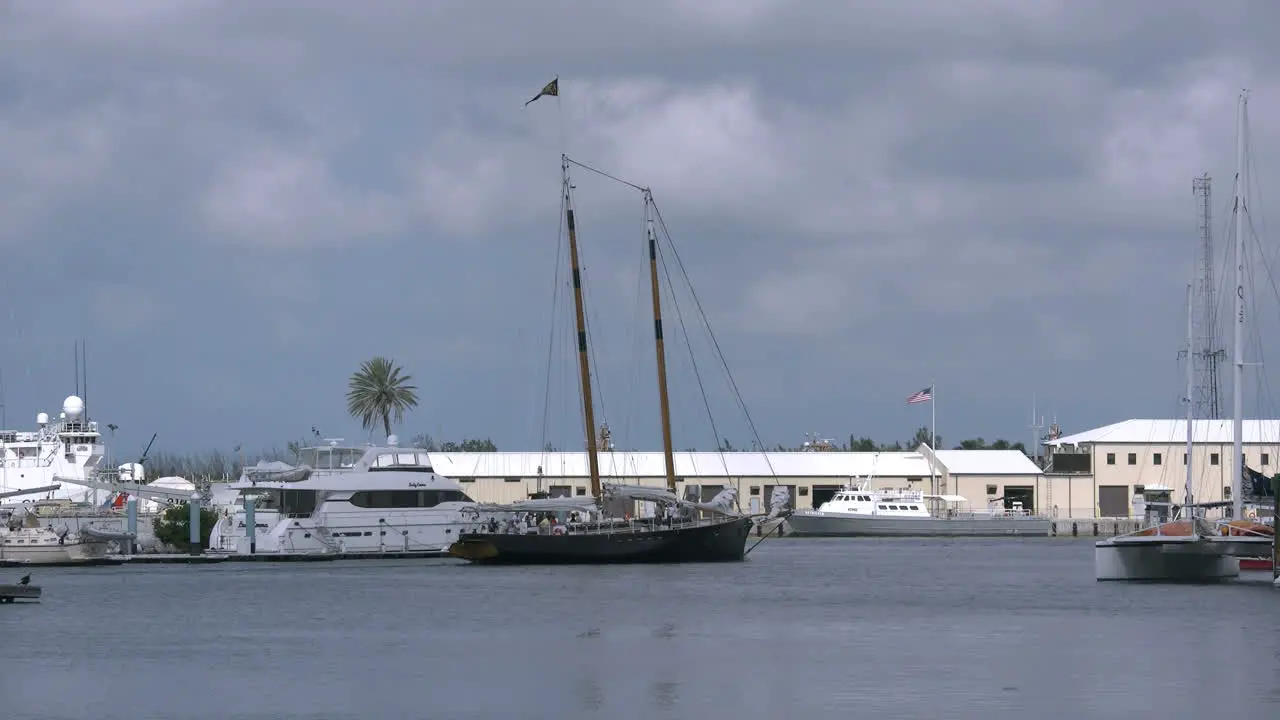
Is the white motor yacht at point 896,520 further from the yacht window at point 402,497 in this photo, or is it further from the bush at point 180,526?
the bush at point 180,526

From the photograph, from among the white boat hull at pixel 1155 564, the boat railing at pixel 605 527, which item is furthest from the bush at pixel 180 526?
the white boat hull at pixel 1155 564

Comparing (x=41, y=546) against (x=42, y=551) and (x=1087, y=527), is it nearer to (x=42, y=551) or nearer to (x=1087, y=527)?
(x=42, y=551)

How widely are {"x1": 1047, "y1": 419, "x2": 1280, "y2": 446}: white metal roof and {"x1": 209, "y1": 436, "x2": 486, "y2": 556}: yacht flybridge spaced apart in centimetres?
5839

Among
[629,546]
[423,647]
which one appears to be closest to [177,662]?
[423,647]

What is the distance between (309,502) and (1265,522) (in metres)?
42.8

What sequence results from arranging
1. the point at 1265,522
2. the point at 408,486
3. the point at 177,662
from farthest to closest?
the point at 408,486 < the point at 1265,522 < the point at 177,662

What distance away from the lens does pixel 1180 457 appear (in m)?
126

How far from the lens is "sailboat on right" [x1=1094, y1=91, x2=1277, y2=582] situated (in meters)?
59.0

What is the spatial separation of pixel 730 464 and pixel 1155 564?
67.3 metres

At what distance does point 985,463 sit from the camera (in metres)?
133

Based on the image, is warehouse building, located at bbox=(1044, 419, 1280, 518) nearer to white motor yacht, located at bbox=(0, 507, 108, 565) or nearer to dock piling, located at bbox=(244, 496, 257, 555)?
dock piling, located at bbox=(244, 496, 257, 555)

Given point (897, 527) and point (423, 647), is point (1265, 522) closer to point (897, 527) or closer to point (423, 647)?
point (423, 647)

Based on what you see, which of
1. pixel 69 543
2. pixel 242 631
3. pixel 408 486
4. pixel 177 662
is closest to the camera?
pixel 177 662

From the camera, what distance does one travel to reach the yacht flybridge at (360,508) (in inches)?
3310
